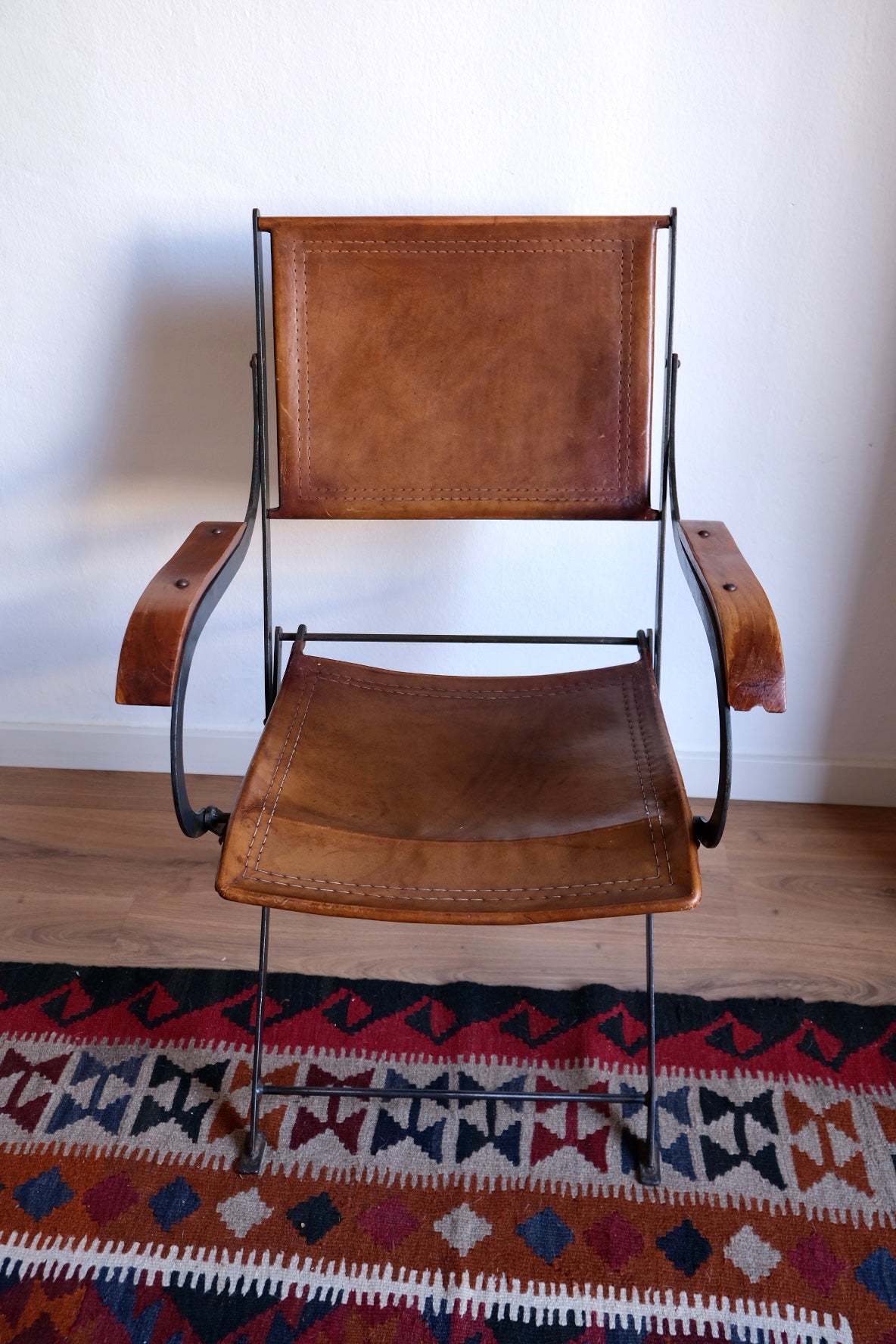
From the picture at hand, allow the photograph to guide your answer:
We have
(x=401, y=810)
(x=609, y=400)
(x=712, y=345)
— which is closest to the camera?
(x=401, y=810)

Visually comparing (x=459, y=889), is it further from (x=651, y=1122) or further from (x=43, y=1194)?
(x=43, y=1194)

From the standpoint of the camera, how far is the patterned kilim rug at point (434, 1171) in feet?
4.02

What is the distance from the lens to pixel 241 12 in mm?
1559

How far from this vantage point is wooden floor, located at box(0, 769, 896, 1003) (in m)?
1.69

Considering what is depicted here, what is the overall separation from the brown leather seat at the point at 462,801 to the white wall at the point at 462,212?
1.40 feet

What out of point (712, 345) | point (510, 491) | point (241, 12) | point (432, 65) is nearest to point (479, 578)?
point (510, 491)

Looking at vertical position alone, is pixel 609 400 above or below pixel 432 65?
below

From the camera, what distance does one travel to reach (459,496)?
1.52 metres

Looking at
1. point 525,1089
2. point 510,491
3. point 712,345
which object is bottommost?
point 525,1089

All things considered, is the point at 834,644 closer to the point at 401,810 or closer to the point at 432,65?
the point at 401,810

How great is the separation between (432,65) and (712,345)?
23.3 inches

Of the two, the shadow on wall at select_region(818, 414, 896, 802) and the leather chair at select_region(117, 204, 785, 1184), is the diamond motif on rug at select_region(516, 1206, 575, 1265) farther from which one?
the shadow on wall at select_region(818, 414, 896, 802)

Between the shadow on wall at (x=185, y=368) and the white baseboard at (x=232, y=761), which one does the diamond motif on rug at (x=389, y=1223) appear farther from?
the shadow on wall at (x=185, y=368)

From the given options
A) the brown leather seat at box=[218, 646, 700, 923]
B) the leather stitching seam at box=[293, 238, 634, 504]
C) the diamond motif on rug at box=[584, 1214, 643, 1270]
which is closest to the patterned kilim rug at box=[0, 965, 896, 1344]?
the diamond motif on rug at box=[584, 1214, 643, 1270]
